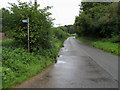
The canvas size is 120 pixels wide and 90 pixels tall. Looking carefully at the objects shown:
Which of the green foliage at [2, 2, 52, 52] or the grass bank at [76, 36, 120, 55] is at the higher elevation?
the green foliage at [2, 2, 52, 52]

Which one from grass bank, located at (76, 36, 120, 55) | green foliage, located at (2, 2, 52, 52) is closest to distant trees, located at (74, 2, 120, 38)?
grass bank, located at (76, 36, 120, 55)

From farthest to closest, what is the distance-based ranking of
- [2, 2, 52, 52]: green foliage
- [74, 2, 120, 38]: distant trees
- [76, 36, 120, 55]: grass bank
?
[74, 2, 120, 38]: distant trees
[76, 36, 120, 55]: grass bank
[2, 2, 52, 52]: green foliage

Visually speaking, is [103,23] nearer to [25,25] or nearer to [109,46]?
[109,46]

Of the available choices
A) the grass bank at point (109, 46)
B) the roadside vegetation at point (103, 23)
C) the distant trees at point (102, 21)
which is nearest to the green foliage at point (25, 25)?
the grass bank at point (109, 46)

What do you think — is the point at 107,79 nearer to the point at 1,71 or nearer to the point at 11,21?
the point at 1,71

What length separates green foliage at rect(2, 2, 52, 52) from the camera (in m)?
8.79

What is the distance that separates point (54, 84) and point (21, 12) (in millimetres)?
5706

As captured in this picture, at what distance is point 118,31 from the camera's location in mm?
21438

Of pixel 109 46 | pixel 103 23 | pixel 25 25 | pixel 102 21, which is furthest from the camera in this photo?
pixel 103 23

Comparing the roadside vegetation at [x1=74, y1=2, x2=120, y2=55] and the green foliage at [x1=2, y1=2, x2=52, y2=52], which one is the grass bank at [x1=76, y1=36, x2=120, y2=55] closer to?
the roadside vegetation at [x1=74, y1=2, x2=120, y2=55]

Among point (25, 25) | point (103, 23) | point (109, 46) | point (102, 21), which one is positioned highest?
point (102, 21)

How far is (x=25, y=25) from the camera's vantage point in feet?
30.0

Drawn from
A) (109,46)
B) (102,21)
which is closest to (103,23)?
(102,21)

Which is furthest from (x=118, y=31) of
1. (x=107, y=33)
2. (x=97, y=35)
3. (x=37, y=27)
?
(x=37, y=27)
